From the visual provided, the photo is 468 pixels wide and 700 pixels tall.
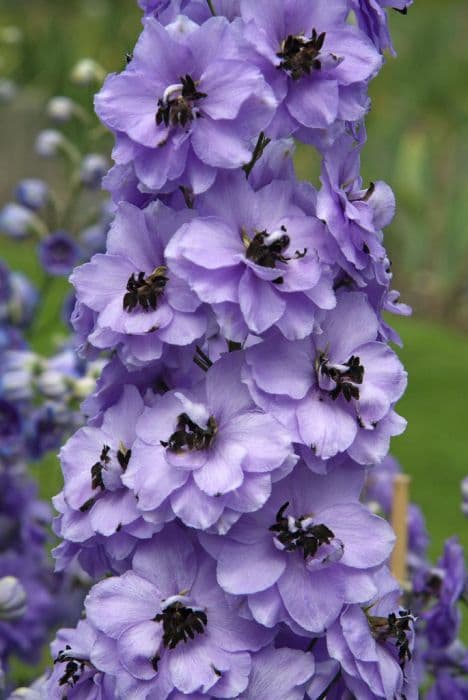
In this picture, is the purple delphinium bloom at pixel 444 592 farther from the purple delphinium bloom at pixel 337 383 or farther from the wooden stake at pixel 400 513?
the purple delphinium bloom at pixel 337 383

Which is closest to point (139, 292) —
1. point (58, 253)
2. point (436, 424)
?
point (58, 253)

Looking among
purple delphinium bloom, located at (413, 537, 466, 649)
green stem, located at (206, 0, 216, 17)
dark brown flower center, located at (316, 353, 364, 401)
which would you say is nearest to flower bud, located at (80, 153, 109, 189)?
purple delphinium bloom, located at (413, 537, 466, 649)

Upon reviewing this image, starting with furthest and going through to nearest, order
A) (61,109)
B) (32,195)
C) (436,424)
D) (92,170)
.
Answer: (436,424), (61,109), (32,195), (92,170)

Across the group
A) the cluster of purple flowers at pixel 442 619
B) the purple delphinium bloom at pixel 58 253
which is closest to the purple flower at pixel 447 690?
the cluster of purple flowers at pixel 442 619

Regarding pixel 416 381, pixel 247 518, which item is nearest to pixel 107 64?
pixel 416 381

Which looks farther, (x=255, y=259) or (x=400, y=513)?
(x=400, y=513)

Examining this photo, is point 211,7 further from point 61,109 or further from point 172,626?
point 61,109
